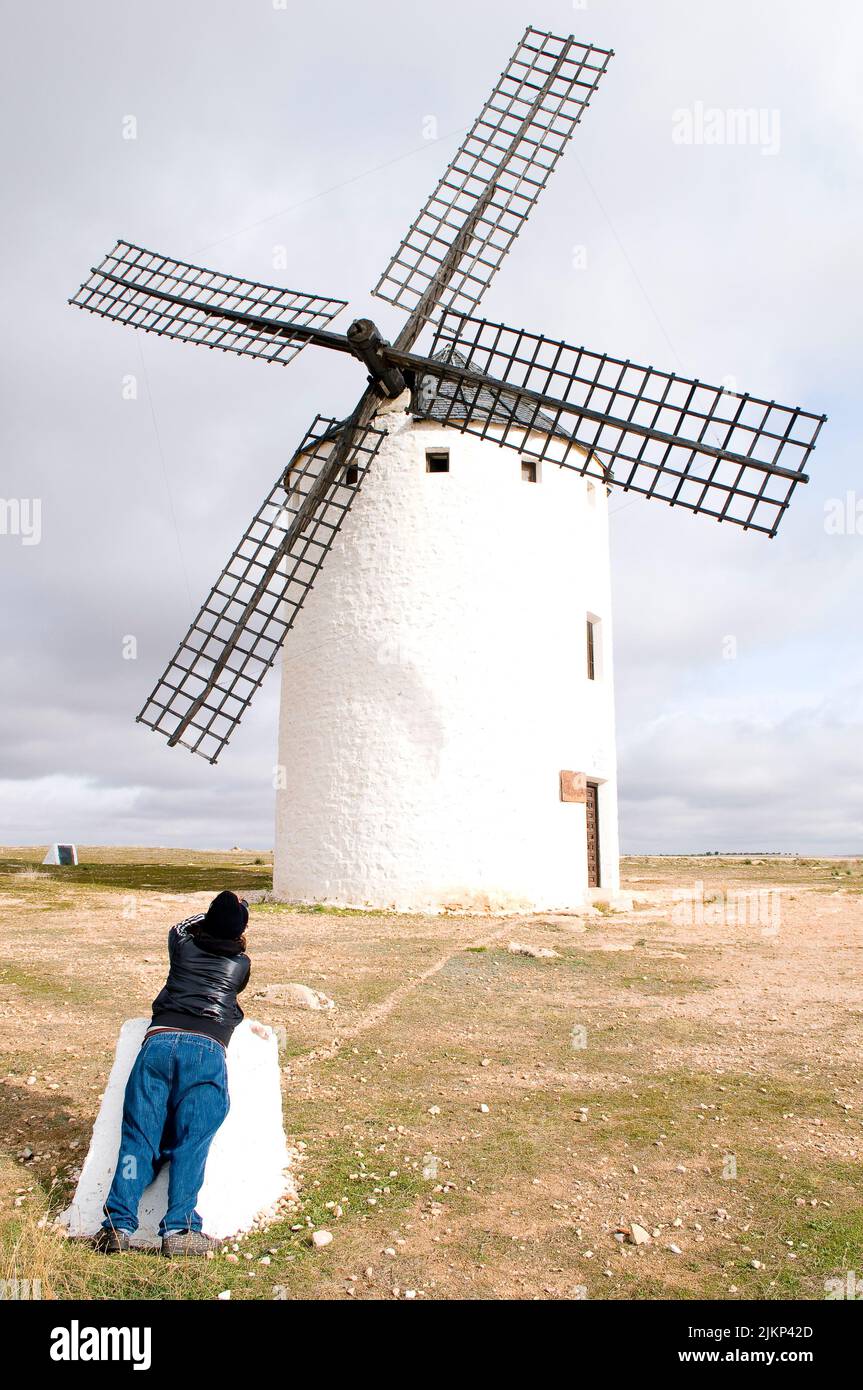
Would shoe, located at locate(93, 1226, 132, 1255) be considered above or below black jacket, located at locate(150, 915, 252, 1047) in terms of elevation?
below

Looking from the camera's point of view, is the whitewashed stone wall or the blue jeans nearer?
the blue jeans

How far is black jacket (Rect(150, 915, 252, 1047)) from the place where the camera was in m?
4.93

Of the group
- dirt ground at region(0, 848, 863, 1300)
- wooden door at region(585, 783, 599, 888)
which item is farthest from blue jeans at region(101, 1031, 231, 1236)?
wooden door at region(585, 783, 599, 888)

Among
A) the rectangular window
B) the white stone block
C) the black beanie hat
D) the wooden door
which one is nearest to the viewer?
the white stone block

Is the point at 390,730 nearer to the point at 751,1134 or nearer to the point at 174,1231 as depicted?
the point at 751,1134

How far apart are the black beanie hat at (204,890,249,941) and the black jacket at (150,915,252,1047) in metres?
0.06

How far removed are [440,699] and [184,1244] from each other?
13914 millimetres

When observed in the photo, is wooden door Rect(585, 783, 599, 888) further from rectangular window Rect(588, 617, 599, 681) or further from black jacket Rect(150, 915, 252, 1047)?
black jacket Rect(150, 915, 252, 1047)

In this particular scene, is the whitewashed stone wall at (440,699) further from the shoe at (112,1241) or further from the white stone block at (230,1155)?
the shoe at (112,1241)

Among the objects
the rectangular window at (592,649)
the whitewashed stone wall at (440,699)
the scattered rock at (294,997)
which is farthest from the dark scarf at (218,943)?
the rectangular window at (592,649)

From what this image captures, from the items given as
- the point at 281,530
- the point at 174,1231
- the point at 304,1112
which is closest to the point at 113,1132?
the point at 174,1231

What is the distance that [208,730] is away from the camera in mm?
16297

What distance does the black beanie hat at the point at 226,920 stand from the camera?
5.19m

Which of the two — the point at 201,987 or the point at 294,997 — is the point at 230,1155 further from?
the point at 294,997
